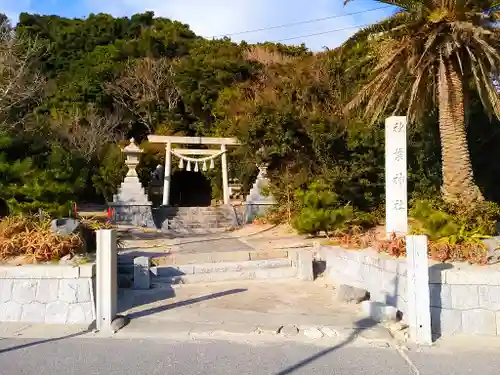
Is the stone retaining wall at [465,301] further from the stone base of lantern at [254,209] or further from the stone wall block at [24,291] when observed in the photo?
the stone base of lantern at [254,209]

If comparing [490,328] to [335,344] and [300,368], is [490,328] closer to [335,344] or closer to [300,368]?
[335,344]

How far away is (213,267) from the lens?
822 centimetres

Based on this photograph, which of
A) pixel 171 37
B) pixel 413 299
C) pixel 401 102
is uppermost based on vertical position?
pixel 171 37

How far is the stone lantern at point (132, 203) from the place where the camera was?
55.3ft

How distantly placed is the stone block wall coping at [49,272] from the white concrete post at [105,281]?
1.56 feet

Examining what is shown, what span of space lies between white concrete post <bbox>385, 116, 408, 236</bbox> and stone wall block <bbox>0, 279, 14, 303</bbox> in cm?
562

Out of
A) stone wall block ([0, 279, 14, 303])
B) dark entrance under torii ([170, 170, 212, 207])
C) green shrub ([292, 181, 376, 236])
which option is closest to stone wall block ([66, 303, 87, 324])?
stone wall block ([0, 279, 14, 303])

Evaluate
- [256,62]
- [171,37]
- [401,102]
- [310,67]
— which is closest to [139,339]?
[401,102]

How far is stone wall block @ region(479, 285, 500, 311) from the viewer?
5.27 m

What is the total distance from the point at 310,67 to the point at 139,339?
Answer: 657 inches

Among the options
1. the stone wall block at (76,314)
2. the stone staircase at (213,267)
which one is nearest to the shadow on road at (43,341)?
the stone wall block at (76,314)

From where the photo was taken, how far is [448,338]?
16.9 ft

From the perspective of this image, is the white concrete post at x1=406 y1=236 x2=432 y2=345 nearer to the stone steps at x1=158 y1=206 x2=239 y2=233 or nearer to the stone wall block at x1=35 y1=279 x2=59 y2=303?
the stone wall block at x1=35 y1=279 x2=59 y2=303

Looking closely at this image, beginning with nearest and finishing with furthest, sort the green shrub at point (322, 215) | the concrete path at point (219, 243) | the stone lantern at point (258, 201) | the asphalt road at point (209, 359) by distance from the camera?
the asphalt road at point (209, 359) < the concrete path at point (219, 243) < the green shrub at point (322, 215) < the stone lantern at point (258, 201)
